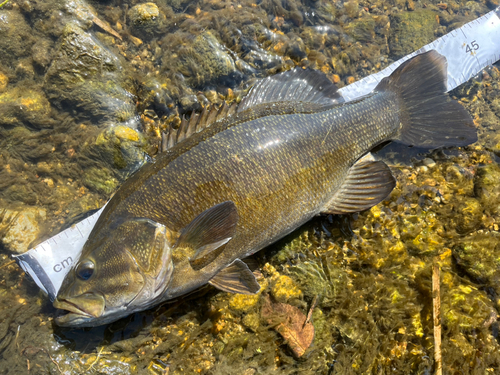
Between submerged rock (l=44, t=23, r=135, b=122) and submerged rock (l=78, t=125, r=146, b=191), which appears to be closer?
submerged rock (l=78, t=125, r=146, b=191)

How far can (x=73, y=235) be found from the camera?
10.4ft

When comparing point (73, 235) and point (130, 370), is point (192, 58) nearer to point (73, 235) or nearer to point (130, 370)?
point (73, 235)

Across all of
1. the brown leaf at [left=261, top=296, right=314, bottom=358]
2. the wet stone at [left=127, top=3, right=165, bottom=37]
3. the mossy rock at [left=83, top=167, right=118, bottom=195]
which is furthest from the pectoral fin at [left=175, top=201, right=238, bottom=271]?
the wet stone at [left=127, top=3, right=165, bottom=37]

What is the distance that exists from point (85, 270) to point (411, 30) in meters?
5.46

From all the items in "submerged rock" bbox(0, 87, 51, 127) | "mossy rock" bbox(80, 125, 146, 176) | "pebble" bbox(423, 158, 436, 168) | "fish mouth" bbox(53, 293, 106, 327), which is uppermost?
"submerged rock" bbox(0, 87, 51, 127)

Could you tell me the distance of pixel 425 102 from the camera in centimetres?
349

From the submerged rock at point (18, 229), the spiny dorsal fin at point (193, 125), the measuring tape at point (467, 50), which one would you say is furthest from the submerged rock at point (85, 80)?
the measuring tape at point (467, 50)

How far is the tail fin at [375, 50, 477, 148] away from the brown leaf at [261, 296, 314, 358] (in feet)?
7.60

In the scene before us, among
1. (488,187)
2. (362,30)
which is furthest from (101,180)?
(488,187)

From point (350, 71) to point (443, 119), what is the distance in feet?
5.04

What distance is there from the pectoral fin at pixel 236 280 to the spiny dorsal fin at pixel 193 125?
131 cm

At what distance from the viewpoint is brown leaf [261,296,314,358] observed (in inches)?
121

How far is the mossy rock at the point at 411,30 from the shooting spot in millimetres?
4648

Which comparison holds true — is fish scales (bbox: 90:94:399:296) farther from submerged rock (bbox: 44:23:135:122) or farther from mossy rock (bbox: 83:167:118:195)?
submerged rock (bbox: 44:23:135:122)
